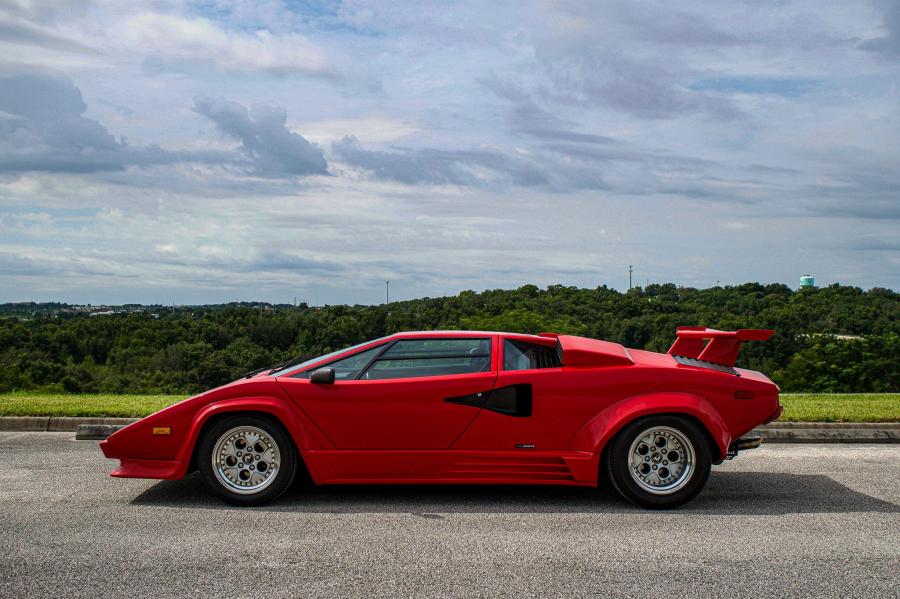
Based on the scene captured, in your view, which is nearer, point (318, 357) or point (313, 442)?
point (313, 442)

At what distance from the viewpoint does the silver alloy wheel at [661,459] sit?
21.0 ft

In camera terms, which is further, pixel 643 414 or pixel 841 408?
pixel 841 408

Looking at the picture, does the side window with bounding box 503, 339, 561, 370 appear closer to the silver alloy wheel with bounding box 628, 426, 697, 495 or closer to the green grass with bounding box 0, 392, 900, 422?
the silver alloy wheel with bounding box 628, 426, 697, 495

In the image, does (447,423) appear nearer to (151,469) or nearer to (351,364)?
(351,364)

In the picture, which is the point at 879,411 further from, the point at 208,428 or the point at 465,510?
the point at 208,428

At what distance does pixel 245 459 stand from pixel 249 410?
379 mm

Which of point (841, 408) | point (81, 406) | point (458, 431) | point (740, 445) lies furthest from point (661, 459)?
point (81, 406)

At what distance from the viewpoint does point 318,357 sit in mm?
7012

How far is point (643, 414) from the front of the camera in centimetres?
638

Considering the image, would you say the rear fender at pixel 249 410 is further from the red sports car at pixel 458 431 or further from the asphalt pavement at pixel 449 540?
the asphalt pavement at pixel 449 540

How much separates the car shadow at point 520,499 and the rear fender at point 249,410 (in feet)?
1.37

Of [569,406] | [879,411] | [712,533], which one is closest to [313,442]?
[569,406]

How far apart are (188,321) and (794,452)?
41.0 meters

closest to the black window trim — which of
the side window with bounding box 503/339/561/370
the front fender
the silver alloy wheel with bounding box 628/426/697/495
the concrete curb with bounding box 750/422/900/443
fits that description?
the side window with bounding box 503/339/561/370
